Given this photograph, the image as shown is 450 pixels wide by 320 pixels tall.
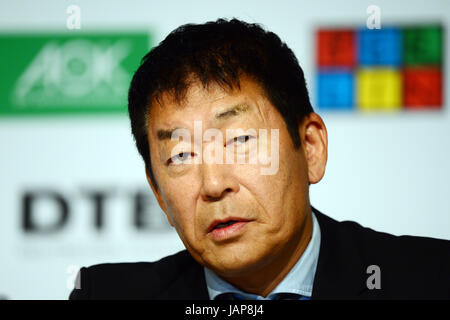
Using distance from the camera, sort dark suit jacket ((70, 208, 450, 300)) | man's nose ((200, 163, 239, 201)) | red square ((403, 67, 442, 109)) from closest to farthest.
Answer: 1. man's nose ((200, 163, 239, 201))
2. dark suit jacket ((70, 208, 450, 300))
3. red square ((403, 67, 442, 109))

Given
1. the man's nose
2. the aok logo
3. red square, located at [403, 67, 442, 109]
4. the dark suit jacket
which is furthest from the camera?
the aok logo

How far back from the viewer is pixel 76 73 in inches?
93.2

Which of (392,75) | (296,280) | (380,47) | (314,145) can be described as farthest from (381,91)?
(296,280)

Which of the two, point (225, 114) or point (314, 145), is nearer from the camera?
point (225, 114)

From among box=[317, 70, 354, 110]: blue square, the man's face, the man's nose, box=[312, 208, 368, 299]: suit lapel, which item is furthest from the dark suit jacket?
box=[317, 70, 354, 110]: blue square

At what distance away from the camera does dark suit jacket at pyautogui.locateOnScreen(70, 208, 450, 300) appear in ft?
3.22

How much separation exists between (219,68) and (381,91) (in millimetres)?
1479

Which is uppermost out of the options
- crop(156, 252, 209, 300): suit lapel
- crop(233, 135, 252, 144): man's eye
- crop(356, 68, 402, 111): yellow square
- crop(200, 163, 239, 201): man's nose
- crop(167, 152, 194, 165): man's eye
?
crop(356, 68, 402, 111): yellow square

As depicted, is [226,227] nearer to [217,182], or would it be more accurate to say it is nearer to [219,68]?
[217,182]

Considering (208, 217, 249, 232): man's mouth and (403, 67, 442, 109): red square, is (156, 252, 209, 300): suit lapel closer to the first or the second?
(208, 217, 249, 232): man's mouth

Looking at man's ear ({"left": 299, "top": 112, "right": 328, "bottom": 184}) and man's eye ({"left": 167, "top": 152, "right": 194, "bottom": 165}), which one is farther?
man's ear ({"left": 299, "top": 112, "right": 328, "bottom": 184})

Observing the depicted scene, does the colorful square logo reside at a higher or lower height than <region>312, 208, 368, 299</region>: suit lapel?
higher

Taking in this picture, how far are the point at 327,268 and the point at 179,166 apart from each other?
14.5 inches

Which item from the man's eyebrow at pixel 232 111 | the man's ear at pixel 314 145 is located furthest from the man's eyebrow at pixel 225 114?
the man's ear at pixel 314 145
